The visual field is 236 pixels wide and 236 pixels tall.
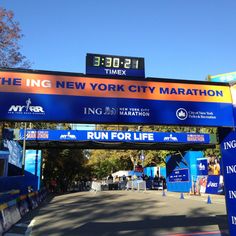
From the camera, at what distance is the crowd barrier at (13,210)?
34.2 ft

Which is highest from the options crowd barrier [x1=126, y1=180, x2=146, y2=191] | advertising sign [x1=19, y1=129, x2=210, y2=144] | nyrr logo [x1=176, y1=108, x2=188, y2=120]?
advertising sign [x1=19, y1=129, x2=210, y2=144]

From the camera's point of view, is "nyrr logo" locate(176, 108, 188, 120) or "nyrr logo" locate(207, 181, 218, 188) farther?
"nyrr logo" locate(207, 181, 218, 188)

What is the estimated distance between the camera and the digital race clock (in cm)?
748

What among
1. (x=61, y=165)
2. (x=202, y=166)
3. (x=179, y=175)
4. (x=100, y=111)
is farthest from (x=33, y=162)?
(x=100, y=111)

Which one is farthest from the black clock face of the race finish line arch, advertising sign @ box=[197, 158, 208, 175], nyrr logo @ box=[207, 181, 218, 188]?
advertising sign @ box=[197, 158, 208, 175]

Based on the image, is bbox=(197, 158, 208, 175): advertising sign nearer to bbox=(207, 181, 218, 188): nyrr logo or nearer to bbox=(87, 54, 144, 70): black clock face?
bbox=(207, 181, 218, 188): nyrr logo

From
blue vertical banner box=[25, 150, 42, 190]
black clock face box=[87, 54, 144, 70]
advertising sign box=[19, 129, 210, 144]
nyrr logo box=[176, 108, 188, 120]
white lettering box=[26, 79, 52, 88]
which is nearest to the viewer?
white lettering box=[26, 79, 52, 88]

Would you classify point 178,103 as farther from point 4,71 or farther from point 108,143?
point 108,143

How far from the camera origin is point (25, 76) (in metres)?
7.04

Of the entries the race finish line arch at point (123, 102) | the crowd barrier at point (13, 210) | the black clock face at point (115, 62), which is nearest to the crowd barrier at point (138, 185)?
the crowd barrier at point (13, 210)

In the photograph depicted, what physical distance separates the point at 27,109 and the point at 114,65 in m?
2.20

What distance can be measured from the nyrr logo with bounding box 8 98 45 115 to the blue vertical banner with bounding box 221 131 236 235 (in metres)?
3.96

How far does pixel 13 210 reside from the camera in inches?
486

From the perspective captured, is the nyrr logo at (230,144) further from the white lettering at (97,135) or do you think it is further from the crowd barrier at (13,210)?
Answer: the white lettering at (97,135)
